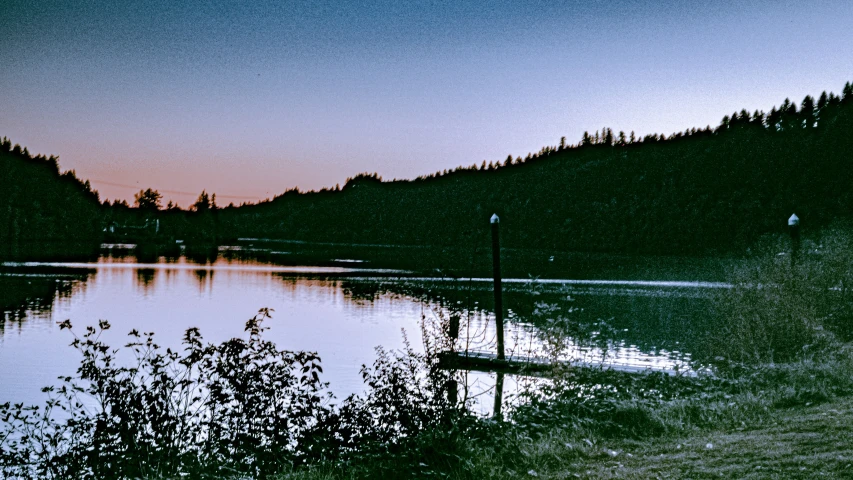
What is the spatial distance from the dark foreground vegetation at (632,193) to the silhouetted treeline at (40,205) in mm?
379

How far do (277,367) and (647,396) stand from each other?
5767mm

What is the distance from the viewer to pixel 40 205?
155375 millimetres

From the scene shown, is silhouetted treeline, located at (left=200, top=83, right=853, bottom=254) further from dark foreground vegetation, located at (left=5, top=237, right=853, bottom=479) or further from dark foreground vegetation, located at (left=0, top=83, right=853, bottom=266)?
dark foreground vegetation, located at (left=5, top=237, right=853, bottom=479)

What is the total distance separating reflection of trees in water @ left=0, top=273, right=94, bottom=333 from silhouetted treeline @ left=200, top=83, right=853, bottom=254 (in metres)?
41.7

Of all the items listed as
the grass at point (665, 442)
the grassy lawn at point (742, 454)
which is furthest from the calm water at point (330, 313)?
the grassy lawn at point (742, 454)

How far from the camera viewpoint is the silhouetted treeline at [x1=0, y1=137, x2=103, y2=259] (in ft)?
447

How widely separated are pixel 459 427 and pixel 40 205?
169808mm

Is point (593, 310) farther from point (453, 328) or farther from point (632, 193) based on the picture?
point (632, 193)

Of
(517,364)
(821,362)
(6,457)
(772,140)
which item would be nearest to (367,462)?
(6,457)

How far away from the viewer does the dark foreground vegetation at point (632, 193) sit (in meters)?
109

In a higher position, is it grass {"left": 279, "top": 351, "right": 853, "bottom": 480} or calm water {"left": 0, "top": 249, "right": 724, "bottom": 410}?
grass {"left": 279, "top": 351, "right": 853, "bottom": 480}

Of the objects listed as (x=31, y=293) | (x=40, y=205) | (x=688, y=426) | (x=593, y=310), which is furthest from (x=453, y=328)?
(x=40, y=205)

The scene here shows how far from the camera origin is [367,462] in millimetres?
8102

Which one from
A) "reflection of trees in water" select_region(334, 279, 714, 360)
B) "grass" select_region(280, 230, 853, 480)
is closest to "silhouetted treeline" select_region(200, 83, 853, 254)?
"reflection of trees in water" select_region(334, 279, 714, 360)
